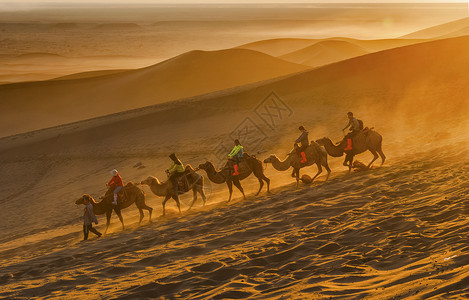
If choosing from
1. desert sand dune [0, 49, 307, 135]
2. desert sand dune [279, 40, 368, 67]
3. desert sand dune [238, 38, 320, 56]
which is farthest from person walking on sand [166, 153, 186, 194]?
desert sand dune [238, 38, 320, 56]

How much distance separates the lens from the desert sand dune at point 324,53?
8538 centimetres

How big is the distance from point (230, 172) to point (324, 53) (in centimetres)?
7468

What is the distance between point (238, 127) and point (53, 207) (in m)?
A: 12.4

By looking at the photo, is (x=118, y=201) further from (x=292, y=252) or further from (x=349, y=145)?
(x=349, y=145)

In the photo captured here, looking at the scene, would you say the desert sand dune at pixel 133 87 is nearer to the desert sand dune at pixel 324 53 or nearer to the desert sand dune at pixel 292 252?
the desert sand dune at pixel 324 53

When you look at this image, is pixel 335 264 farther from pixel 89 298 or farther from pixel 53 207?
pixel 53 207

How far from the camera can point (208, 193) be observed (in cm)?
1934

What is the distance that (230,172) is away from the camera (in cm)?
1708

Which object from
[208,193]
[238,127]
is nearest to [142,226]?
[208,193]

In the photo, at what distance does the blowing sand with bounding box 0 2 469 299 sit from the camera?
9.45 meters

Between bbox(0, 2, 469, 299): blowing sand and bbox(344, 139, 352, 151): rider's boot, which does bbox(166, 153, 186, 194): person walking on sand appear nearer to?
bbox(0, 2, 469, 299): blowing sand

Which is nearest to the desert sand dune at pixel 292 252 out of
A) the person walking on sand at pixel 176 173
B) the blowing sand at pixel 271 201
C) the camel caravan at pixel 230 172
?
the blowing sand at pixel 271 201

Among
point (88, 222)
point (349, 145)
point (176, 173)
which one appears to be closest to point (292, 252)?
point (88, 222)

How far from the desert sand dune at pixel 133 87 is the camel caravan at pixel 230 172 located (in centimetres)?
3466
